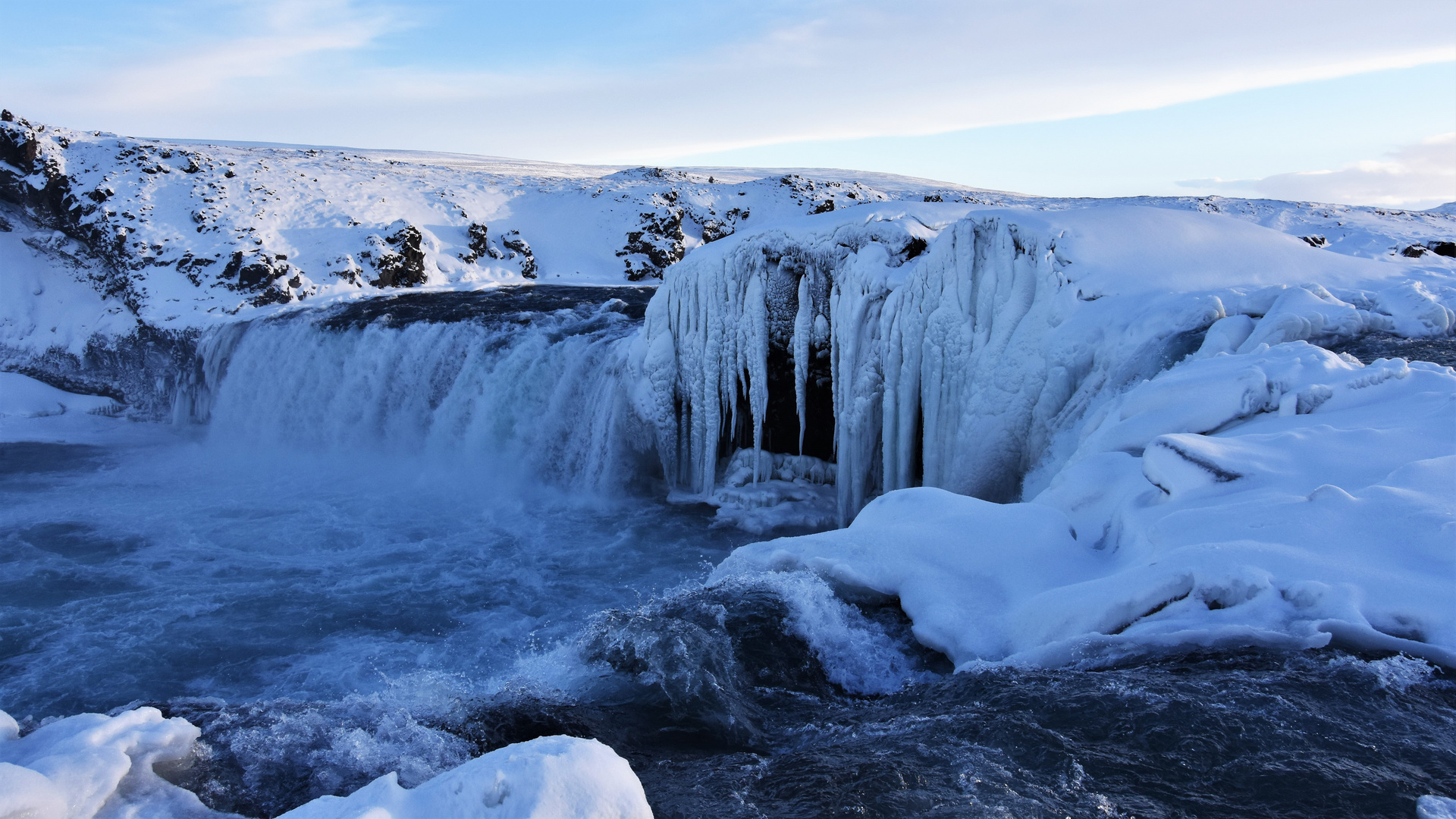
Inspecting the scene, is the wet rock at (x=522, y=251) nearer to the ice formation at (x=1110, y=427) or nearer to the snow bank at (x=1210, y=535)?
the ice formation at (x=1110, y=427)

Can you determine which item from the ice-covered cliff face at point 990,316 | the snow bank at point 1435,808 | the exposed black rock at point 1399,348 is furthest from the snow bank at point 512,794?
the exposed black rock at point 1399,348

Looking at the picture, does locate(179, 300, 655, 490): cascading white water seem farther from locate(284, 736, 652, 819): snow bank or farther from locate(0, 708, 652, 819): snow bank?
locate(284, 736, 652, 819): snow bank

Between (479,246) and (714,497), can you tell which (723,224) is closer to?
(479,246)

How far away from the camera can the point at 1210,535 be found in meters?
3.88

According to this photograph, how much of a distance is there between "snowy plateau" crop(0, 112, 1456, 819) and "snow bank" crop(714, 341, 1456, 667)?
0.9 inches

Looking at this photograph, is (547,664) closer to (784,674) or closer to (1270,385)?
(784,674)

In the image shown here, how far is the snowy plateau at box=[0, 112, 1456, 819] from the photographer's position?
3.33 m

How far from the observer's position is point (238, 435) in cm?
1594

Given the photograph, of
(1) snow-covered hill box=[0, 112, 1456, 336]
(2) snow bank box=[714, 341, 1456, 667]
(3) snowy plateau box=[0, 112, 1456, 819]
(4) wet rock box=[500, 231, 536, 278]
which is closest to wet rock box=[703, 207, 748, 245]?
(1) snow-covered hill box=[0, 112, 1456, 336]

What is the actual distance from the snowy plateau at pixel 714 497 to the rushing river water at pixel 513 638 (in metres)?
0.04

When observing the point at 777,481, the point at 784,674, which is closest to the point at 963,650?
the point at 784,674

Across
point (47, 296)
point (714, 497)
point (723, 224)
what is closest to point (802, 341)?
point (714, 497)

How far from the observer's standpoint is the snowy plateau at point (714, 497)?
3.33m

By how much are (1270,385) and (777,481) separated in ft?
22.2
